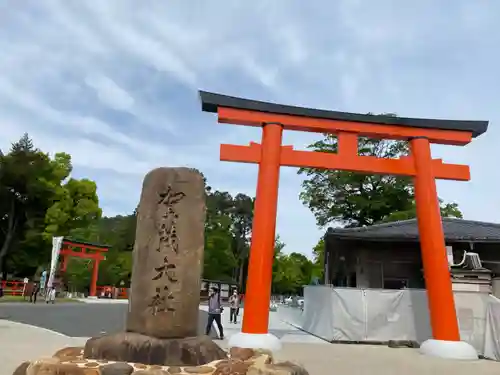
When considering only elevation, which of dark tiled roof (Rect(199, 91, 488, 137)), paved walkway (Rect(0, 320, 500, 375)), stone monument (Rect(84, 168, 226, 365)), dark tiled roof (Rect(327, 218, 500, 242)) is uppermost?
dark tiled roof (Rect(199, 91, 488, 137))

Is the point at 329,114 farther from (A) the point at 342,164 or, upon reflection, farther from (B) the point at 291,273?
(B) the point at 291,273

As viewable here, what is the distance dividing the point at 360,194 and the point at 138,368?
1107 inches

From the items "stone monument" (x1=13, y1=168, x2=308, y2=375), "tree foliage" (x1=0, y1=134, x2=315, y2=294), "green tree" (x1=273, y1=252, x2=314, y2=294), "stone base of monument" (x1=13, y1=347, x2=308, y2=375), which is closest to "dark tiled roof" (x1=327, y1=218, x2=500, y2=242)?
"stone monument" (x1=13, y1=168, x2=308, y2=375)

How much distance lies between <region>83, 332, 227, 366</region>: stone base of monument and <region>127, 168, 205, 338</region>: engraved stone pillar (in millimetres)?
221

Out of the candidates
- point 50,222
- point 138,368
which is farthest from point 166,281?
point 50,222

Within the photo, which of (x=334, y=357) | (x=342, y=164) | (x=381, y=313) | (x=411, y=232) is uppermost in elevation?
(x=342, y=164)

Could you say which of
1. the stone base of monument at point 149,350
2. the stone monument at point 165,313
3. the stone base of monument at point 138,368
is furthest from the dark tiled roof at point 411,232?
the stone base of monument at point 149,350

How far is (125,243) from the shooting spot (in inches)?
2072

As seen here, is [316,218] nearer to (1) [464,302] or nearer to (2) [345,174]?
(2) [345,174]

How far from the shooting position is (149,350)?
16.8ft

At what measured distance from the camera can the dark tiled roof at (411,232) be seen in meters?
15.6

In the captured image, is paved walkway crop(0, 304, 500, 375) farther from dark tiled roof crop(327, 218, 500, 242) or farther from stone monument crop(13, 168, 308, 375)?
dark tiled roof crop(327, 218, 500, 242)

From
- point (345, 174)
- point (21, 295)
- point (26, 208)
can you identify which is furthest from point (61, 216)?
point (345, 174)

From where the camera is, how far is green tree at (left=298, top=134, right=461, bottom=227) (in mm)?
30469
